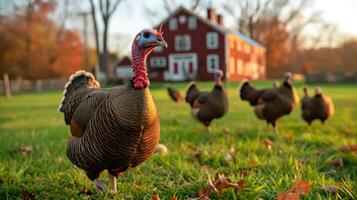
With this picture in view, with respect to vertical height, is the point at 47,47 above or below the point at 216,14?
below

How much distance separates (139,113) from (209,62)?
3775cm

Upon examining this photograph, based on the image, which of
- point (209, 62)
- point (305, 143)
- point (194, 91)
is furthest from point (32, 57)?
point (305, 143)

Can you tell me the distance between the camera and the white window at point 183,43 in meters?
40.2

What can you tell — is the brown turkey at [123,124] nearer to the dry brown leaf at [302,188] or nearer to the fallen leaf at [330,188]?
the dry brown leaf at [302,188]

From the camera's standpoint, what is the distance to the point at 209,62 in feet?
130

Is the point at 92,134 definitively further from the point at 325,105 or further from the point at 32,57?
the point at 32,57

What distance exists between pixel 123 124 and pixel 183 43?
3854 cm

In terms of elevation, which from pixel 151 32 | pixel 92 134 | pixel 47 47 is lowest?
pixel 92 134

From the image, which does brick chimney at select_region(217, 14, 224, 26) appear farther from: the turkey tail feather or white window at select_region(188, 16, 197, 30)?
the turkey tail feather

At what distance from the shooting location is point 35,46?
1724 inches

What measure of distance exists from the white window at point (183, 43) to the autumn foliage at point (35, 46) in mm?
15182

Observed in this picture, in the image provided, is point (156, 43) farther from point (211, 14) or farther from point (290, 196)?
point (211, 14)

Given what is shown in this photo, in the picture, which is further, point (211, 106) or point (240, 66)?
point (240, 66)

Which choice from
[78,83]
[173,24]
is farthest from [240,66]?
[78,83]
